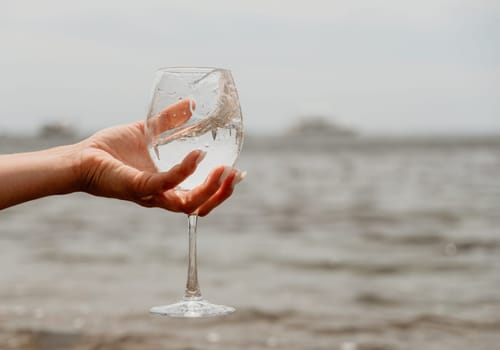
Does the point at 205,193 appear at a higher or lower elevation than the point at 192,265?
higher

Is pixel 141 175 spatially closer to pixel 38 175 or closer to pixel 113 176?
pixel 113 176

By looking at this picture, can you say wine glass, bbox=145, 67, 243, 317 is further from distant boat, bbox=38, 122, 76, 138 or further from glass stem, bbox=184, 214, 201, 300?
distant boat, bbox=38, 122, 76, 138

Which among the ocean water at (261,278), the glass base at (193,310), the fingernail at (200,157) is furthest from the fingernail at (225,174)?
the ocean water at (261,278)

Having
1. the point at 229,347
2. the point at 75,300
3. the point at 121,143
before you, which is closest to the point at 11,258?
the point at 75,300

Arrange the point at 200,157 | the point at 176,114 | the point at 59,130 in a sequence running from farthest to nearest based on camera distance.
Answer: the point at 59,130
the point at 176,114
the point at 200,157

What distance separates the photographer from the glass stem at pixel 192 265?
211cm

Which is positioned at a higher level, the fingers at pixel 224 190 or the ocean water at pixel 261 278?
the fingers at pixel 224 190

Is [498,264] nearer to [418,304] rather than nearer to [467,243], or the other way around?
[467,243]

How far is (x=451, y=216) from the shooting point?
69.6 feet

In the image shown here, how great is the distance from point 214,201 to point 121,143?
0.43 metres

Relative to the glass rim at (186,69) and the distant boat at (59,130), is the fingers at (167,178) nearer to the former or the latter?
the glass rim at (186,69)

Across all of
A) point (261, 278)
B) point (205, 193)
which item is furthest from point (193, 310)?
point (261, 278)

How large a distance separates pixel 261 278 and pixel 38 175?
866 centimetres

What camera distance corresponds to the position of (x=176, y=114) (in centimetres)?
209
